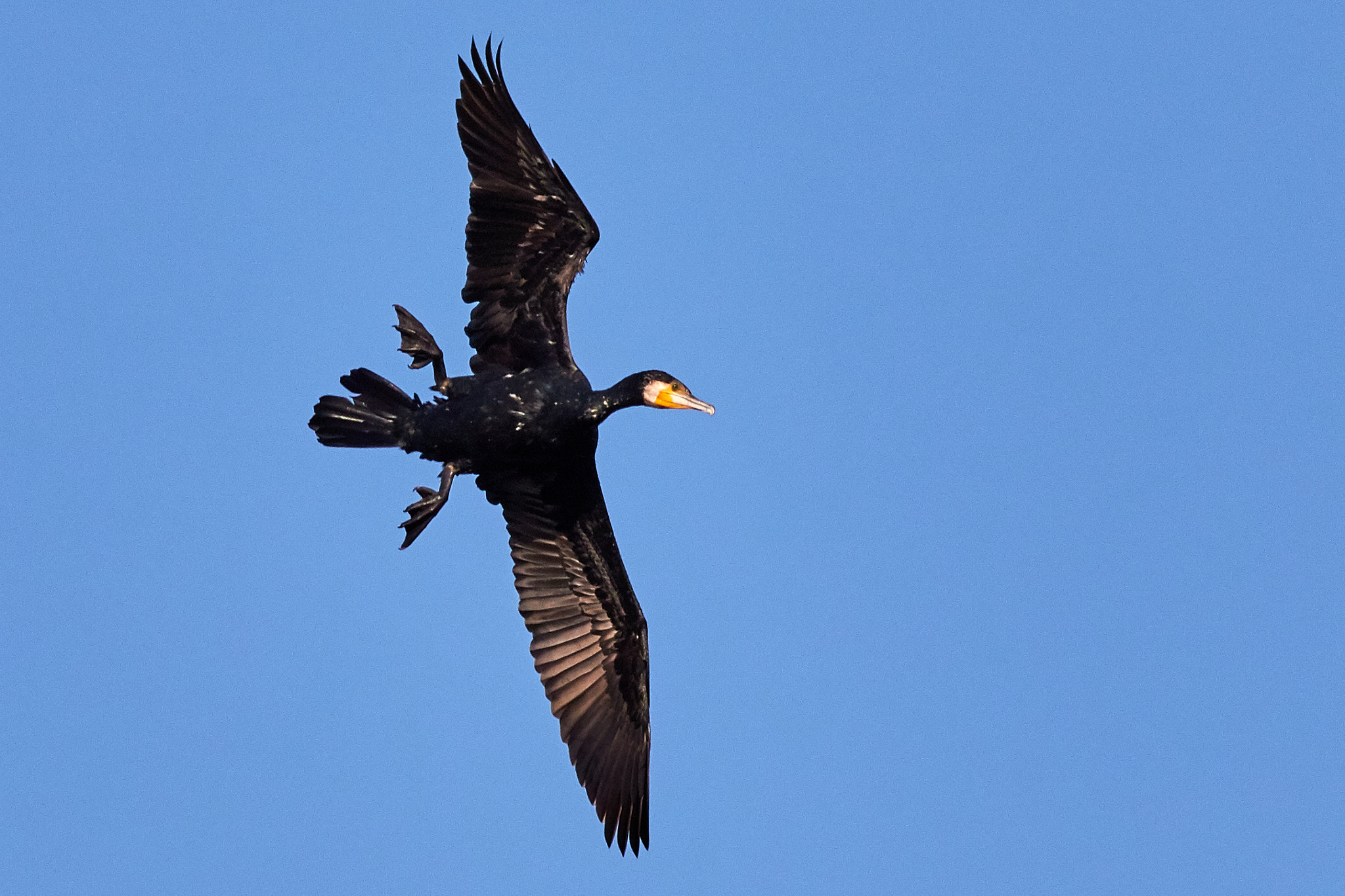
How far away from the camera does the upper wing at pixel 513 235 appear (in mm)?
14094

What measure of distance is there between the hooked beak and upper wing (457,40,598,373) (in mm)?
827

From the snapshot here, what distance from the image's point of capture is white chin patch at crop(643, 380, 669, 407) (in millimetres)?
14086

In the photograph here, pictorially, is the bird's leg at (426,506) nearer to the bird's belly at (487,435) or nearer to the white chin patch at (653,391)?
the bird's belly at (487,435)

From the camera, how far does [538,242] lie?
1430 cm

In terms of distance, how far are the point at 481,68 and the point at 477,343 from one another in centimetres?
212

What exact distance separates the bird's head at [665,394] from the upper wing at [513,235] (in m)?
0.69

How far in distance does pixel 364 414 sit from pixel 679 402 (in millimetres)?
2485

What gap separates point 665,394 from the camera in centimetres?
1412

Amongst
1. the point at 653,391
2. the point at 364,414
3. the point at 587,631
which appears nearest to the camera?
the point at 653,391

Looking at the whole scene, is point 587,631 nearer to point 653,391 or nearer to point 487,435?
point 487,435

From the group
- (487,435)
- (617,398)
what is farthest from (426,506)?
(617,398)

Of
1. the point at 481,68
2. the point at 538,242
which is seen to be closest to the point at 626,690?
the point at 538,242

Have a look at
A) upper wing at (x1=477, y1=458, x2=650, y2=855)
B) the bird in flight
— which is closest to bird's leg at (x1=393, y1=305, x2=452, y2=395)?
the bird in flight

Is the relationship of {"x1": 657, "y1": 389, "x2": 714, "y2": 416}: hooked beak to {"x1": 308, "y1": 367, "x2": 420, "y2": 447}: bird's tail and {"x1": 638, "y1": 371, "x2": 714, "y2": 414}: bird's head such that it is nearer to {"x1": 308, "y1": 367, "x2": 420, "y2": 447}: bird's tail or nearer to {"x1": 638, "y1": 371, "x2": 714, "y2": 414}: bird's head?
{"x1": 638, "y1": 371, "x2": 714, "y2": 414}: bird's head
